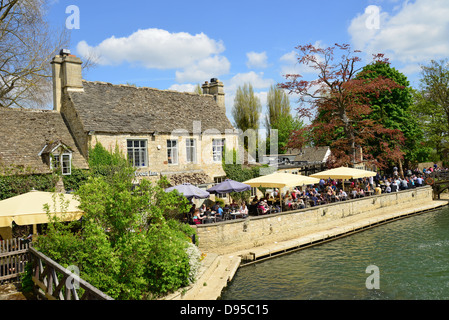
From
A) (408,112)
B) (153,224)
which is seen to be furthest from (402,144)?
(153,224)

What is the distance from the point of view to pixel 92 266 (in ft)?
31.6

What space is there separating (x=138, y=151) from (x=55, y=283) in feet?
46.4

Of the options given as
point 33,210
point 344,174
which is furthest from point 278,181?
point 33,210

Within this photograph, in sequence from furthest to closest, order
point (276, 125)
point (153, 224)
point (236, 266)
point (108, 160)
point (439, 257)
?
point (276, 125), point (108, 160), point (439, 257), point (236, 266), point (153, 224)

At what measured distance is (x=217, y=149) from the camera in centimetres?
2641

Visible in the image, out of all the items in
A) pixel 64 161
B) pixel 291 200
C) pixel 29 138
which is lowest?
pixel 291 200

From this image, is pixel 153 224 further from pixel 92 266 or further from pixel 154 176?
pixel 154 176

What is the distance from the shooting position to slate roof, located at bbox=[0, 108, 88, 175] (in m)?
17.9

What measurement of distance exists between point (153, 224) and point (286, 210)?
11188mm

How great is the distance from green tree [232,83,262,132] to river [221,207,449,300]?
32888 millimetres

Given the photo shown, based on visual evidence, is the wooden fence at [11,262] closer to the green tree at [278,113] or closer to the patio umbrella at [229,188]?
the patio umbrella at [229,188]

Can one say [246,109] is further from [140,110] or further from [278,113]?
[140,110]

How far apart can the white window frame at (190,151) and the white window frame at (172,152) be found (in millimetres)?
972

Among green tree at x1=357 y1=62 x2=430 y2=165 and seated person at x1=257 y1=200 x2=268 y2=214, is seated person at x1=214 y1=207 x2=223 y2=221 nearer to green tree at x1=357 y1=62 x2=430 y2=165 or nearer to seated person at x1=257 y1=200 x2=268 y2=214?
seated person at x1=257 y1=200 x2=268 y2=214
